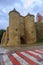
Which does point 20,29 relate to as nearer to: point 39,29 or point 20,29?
point 20,29

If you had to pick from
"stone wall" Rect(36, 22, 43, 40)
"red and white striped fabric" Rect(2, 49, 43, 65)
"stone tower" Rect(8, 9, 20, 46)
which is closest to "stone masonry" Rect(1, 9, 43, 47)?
"stone tower" Rect(8, 9, 20, 46)

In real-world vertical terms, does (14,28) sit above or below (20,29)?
above

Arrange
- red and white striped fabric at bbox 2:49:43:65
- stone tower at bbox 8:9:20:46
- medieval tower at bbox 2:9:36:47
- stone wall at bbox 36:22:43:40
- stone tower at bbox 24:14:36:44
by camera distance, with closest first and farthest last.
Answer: red and white striped fabric at bbox 2:49:43:65
stone tower at bbox 8:9:20:46
medieval tower at bbox 2:9:36:47
stone tower at bbox 24:14:36:44
stone wall at bbox 36:22:43:40

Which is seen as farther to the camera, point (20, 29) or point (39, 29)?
point (39, 29)

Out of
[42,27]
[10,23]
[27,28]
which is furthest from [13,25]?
[42,27]

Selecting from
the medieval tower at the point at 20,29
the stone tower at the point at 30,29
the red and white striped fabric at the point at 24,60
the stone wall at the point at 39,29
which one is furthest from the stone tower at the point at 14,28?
the red and white striped fabric at the point at 24,60

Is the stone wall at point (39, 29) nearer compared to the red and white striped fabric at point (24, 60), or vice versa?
the red and white striped fabric at point (24, 60)

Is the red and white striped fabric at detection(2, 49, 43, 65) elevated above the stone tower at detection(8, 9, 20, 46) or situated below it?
below

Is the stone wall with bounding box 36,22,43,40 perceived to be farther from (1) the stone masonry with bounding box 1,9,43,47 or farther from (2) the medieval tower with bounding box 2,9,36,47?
(2) the medieval tower with bounding box 2,9,36,47

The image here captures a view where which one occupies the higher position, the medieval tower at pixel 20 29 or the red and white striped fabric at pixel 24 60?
the medieval tower at pixel 20 29

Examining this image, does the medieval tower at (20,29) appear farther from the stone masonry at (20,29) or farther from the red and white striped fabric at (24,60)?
the red and white striped fabric at (24,60)

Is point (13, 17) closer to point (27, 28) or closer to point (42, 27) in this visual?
point (27, 28)

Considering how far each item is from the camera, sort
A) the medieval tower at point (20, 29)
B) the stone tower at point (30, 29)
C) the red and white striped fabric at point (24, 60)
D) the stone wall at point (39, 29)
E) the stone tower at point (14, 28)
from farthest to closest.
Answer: the stone wall at point (39, 29) < the stone tower at point (30, 29) < the medieval tower at point (20, 29) < the stone tower at point (14, 28) < the red and white striped fabric at point (24, 60)

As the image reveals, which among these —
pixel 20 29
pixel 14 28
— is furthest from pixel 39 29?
pixel 14 28
